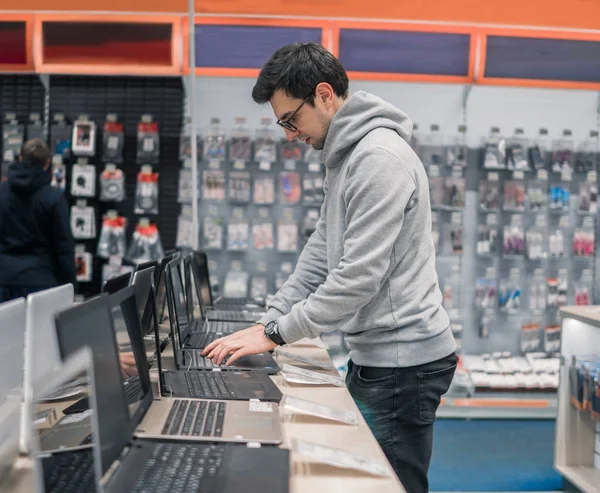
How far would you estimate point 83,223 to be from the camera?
4965 mm

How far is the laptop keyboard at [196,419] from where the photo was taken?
148 cm

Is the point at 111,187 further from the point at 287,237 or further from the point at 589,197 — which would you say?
the point at 589,197

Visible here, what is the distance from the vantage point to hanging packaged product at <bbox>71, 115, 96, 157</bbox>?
16.2 ft

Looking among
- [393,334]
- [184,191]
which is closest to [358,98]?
[393,334]

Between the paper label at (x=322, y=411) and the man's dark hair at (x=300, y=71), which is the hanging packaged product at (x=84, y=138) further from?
the paper label at (x=322, y=411)

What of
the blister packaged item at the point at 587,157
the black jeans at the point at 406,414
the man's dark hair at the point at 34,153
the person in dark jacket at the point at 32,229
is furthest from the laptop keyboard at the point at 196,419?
the blister packaged item at the point at 587,157

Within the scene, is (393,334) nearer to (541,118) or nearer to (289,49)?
(289,49)

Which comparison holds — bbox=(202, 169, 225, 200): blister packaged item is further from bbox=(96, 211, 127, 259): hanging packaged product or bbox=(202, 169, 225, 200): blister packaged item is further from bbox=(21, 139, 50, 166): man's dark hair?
bbox=(21, 139, 50, 166): man's dark hair

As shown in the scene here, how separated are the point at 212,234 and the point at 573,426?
9.22 feet

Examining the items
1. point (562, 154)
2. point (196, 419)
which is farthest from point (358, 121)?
point (562, 154)

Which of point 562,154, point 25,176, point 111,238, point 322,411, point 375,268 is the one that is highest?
point 562,154

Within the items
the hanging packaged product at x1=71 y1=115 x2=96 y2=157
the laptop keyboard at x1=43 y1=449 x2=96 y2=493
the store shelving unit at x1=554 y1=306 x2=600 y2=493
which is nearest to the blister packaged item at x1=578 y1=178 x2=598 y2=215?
the store shelving unit at x1=554 y1=306 x2=600 y2=493

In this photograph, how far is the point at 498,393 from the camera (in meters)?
5.11

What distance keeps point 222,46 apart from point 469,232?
7.72 feet
